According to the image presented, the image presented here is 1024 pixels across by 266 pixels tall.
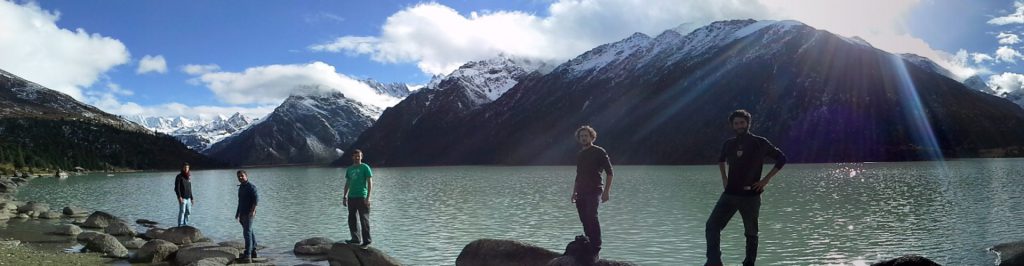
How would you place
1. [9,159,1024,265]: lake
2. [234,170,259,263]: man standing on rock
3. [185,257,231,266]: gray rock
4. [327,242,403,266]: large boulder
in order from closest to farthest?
[185,257,231,266]: gray rock, [327,242,403,266]: large boulder, [234,170,259,263]: man standing on rock, [9,159,1024,265]: lake

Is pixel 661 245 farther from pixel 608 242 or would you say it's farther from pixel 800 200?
pixel 800 200

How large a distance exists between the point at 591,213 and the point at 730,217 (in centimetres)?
345

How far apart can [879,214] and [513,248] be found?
28543 millimetres

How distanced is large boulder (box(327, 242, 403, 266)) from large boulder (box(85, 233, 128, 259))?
28.0ft

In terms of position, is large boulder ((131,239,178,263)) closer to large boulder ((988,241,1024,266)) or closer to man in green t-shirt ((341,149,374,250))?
man in green t-shirt ((341,149,374,250))

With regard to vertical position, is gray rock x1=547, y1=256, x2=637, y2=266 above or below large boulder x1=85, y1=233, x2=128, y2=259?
above

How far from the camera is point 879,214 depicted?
38438 mm

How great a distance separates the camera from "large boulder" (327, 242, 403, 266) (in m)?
20.7

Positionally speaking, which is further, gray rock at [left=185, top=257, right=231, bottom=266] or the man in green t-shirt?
the man in green t-shirt

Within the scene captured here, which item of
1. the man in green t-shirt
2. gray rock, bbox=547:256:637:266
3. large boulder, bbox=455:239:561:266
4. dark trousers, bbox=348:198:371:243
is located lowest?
large boulder, bbox=455:239:561:266

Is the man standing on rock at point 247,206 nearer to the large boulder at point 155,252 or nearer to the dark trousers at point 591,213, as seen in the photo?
the large boulder at point 155,252

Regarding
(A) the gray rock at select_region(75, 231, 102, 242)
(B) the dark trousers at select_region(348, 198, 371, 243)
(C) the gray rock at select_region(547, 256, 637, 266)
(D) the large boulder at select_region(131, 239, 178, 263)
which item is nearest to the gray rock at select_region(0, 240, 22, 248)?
(A) the gray rock at select_region(75, 231, 102, 242)

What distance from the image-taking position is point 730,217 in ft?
47.8

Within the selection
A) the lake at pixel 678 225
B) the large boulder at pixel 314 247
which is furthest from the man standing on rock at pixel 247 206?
the large boulder at pixel 314 247
